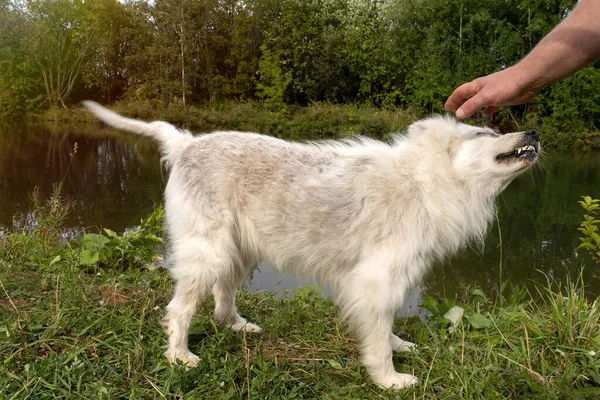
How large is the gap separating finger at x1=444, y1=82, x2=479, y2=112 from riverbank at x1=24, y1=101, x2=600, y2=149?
15.0 meters

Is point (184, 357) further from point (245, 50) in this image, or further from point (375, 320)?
point (245, 50)

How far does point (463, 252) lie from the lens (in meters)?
7.54

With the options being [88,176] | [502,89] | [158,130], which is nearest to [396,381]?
[502,89]

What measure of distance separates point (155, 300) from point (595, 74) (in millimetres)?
20771

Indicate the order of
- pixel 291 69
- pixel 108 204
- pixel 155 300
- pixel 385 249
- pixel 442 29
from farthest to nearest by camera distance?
pixel 291 69
pixel 442 29
pixel 108 204
pixel 155 300
pixel 385 249

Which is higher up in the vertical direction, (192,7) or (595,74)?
(192,7)

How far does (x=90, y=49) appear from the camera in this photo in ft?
95.0

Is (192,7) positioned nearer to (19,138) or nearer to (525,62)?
(19,138)

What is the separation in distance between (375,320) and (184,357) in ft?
4.47

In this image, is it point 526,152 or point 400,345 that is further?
point 400,345

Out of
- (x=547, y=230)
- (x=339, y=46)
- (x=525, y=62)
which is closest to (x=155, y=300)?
(x=525, y=62)

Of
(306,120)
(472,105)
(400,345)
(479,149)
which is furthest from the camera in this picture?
(306,120)

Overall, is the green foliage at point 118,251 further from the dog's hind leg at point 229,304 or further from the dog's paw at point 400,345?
the dog's paw at point 400,345

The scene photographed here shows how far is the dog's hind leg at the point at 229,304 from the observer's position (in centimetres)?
387
